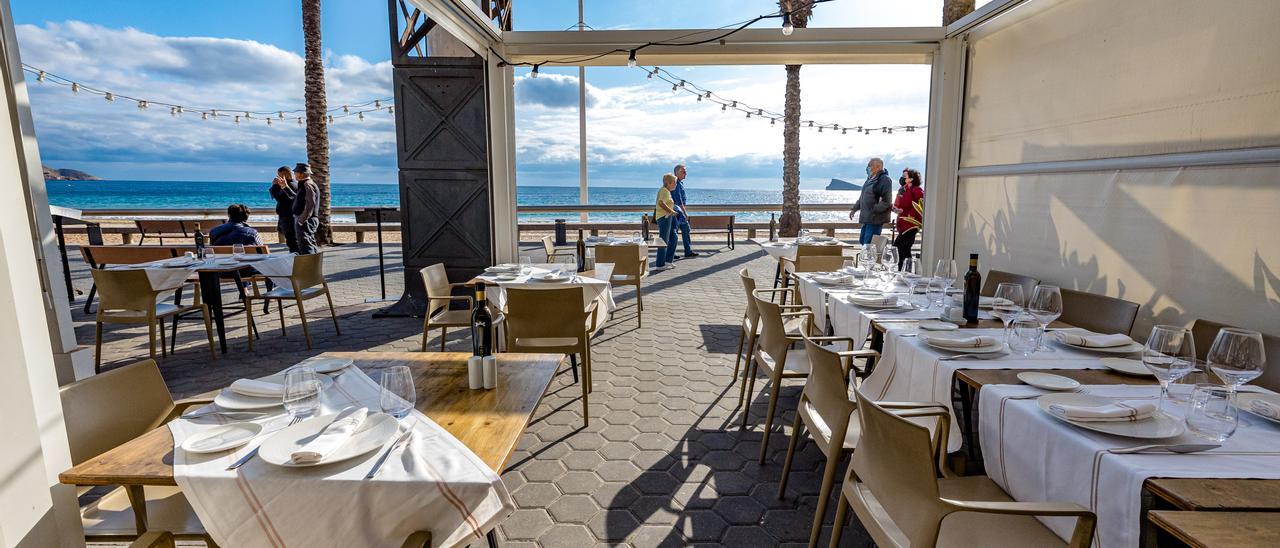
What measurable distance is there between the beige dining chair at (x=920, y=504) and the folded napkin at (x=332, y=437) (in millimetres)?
1337

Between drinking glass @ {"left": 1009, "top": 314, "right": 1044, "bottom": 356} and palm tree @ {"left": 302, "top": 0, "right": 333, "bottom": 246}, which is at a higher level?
palm tree @ {"left": 302, "top": 0, "right": 333, "bottom": 246}

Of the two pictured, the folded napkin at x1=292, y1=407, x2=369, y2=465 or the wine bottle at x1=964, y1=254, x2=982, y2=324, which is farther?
the wine bottle at x1=964, y1=254, x2=982, y2=324

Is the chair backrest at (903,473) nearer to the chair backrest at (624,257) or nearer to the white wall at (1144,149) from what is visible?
the white wall at (1144,149)

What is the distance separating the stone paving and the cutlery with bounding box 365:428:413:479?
1009 mm

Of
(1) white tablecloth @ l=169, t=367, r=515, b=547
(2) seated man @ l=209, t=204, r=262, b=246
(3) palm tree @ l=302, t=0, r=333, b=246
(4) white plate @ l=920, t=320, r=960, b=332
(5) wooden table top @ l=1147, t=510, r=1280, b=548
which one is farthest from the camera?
(3) palm tree @ l=302, t=0, r=333, b=246

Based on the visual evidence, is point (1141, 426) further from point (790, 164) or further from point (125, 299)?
point (790, 164)

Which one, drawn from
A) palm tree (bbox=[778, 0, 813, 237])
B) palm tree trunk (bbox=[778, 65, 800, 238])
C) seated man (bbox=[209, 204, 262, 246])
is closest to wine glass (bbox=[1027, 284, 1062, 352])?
seated man (bbox=[209, 204, 262, 246])

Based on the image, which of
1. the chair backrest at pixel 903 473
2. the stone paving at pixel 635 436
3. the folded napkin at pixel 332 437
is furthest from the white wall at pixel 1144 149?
the folded napkin at pixel 332 437

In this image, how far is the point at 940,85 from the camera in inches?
225

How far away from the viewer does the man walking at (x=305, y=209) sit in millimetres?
8188

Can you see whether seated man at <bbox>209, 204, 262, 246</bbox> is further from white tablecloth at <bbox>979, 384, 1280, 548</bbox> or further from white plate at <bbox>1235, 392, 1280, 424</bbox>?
white plate at <bbox>1235, 392, 1280, 424</bbox>

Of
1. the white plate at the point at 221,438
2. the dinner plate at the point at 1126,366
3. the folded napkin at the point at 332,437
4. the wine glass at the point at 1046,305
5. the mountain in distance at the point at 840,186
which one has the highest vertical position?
the mountain in distance at the point at 840,186

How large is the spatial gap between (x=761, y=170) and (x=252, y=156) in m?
70.8

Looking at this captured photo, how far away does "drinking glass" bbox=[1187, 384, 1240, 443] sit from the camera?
4.41ft
